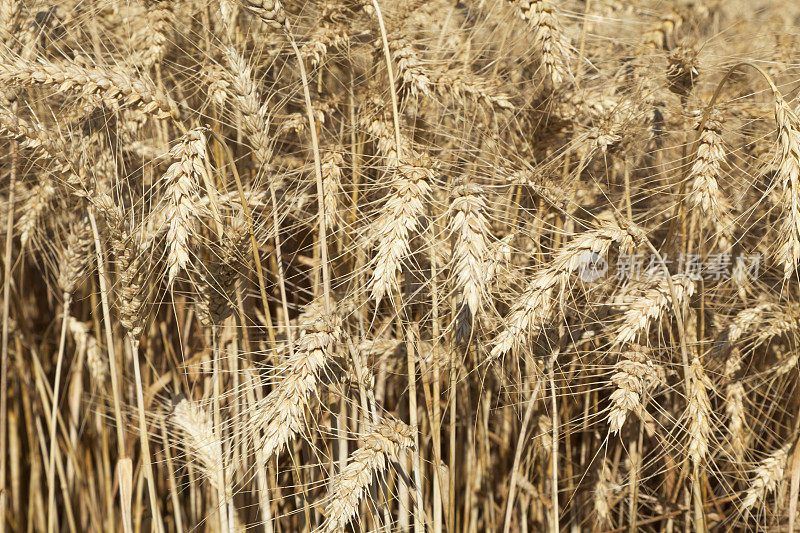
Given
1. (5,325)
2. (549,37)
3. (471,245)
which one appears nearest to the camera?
(471,245)

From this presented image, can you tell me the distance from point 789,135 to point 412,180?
2.33 ft

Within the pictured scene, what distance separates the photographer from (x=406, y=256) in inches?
45.0

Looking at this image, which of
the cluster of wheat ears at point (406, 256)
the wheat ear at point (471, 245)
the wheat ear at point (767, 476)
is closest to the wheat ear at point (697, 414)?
the cluster of wheat ears at point (406, 256)

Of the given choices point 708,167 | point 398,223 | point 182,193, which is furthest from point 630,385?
point 182,193

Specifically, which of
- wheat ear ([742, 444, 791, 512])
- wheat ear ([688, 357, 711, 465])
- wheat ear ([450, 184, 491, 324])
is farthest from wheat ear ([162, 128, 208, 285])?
wheat ear ([742, 444, 791, 512])

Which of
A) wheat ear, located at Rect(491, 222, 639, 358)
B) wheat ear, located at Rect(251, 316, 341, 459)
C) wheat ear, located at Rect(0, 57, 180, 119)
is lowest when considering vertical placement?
wheat ear, located at Rect(251, 316, 341, 459)

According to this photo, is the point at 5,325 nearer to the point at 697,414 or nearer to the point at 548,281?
the point at 548,281

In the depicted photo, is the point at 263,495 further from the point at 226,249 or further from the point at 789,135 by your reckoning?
the point at 789,135

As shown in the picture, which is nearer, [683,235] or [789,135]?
[789,135]

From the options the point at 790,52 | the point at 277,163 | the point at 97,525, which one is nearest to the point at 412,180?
the point at 277,163

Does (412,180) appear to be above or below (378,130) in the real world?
below

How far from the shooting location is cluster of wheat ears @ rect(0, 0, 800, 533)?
1244 mm

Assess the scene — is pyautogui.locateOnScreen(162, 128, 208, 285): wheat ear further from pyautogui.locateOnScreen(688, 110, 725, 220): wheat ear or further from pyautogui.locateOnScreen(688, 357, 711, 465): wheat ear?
pyautogui.locateOnScreen(688, 357, 711, 465): wheat ear

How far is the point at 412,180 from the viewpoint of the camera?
3.80 feet
